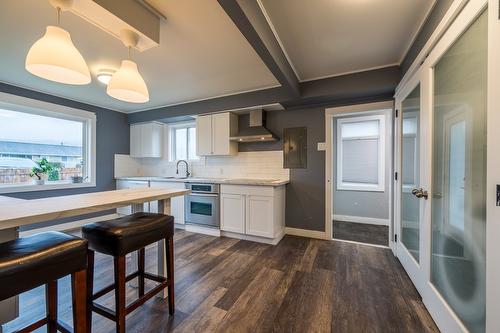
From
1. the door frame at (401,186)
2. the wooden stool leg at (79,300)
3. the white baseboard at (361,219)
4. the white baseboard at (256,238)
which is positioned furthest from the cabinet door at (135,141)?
the door frame at (401,186)

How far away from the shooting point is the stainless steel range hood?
11.1 feet

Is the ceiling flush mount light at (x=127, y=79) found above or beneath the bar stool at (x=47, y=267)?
above

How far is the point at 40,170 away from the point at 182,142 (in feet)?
7.68

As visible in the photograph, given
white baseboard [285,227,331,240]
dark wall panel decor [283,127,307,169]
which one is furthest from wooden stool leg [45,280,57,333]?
dark wall panel decor [283,127,307,169]

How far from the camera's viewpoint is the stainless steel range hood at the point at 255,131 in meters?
3.38

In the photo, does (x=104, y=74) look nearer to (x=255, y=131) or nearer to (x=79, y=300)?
(x=255, y=131)

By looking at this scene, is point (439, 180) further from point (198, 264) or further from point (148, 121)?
point (148, 121)

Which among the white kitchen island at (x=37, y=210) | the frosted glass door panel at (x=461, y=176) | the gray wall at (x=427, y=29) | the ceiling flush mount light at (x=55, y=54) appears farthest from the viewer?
the gray wall at (x=427, y=29)

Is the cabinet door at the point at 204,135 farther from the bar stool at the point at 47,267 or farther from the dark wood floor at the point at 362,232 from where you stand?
the bar stool at the point at 47,267

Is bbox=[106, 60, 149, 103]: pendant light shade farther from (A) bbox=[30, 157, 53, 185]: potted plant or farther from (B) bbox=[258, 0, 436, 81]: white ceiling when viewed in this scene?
(A) bbox=[30, 157, 53, 185]: potted plant

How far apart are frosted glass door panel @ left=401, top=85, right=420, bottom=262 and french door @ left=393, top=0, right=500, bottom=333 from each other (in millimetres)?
28

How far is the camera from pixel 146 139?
4.45 meters

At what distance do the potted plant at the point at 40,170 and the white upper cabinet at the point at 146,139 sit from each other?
146cm

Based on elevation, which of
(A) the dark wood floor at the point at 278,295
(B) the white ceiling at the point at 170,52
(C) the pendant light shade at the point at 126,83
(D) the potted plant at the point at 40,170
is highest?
(B) the white ceiling at the point at 170,52
